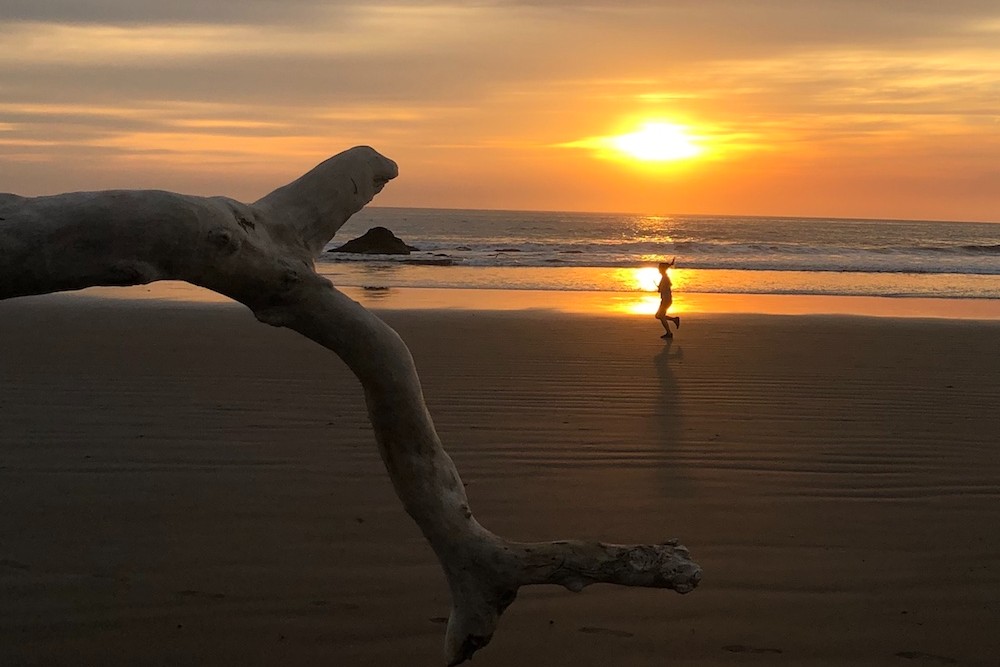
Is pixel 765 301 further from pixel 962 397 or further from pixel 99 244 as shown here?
pixel 99 244

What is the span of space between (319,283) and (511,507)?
2.99m

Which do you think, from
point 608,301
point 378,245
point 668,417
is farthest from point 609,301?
point 378,245

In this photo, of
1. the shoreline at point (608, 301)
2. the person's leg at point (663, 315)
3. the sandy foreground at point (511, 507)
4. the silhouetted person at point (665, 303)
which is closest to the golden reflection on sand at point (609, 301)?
the shoreline at point (608, 301)

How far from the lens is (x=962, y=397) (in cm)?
895

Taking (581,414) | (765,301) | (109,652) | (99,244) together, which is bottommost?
(109,652)

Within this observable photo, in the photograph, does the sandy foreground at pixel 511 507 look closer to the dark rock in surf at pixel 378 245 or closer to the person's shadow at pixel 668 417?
the person's shadow at pixel 668 417

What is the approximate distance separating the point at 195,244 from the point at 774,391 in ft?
24.9

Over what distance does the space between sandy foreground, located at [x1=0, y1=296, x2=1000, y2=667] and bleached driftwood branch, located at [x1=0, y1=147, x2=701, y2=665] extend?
0.94 meters

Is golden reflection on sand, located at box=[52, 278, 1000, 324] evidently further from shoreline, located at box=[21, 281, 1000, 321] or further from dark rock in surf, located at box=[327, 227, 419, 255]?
dark rock in surf, located at box=[327, 227, 419, 255]

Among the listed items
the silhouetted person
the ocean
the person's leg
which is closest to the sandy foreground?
the person's leg

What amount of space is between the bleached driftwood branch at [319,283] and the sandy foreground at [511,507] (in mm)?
935

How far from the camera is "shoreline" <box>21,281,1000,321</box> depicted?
17.6m

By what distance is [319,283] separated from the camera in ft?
9.04

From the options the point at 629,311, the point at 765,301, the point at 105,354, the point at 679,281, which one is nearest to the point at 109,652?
the point at 105,354
